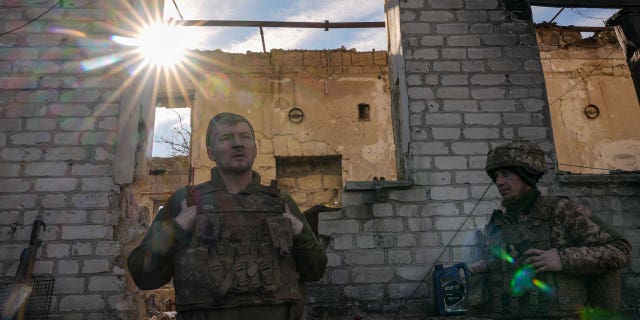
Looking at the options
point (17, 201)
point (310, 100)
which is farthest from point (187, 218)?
point (310, 100)

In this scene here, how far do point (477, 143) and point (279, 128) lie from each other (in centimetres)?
681

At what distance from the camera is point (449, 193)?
4.33 m

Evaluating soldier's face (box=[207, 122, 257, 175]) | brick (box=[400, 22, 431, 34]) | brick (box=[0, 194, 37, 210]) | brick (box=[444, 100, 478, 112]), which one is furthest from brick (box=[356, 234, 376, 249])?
brick (box=[0, 194, 37, 210])

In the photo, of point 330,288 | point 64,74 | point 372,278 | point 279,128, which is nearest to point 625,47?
point 372,278

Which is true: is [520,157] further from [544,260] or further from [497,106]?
[497,106]

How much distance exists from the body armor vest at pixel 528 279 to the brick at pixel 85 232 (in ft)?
10.6

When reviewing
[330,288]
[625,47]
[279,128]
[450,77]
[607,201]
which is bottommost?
[330,288]

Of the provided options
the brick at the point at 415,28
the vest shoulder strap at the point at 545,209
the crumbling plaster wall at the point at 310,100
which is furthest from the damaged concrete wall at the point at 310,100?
the vest shoulder strap at the point at 545,209

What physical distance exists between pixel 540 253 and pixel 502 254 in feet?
0.84

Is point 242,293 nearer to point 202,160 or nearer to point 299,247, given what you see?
point 299,247

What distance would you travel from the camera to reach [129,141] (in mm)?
4336

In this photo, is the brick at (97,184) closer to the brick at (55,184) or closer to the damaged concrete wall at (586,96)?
the brick at (55,184)

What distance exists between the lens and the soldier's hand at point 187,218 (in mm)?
2092

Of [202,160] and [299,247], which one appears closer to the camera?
[299,247]
